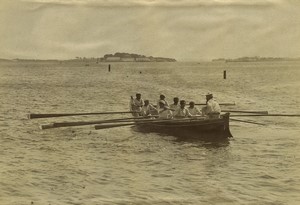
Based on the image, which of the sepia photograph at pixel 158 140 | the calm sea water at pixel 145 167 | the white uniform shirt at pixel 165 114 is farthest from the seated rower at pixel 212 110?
the white uniform shirt at pixel 165 114

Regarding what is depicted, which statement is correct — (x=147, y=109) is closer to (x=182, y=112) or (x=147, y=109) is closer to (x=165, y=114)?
(x=165, y=114)

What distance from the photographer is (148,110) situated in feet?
36.9

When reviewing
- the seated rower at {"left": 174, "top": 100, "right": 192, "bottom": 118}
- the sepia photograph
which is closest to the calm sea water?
Result: the sepia photograph

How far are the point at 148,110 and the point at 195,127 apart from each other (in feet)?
5.95

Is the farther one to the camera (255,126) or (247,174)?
(255,126)

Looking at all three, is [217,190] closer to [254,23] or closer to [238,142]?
[254,23]

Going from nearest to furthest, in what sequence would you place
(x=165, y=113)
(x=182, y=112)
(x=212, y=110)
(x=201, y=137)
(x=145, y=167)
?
(x=145, y=167) < (x=212, y=110) < (x=201, y=137) < (x=182, y=112) < (x=165, y=113)

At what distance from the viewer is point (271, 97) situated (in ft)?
72.8

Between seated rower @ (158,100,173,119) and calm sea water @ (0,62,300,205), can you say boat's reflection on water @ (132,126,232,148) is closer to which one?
calm sea water @ (0,62,300,205)

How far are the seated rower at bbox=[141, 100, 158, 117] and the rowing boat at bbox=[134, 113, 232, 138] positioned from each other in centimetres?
98

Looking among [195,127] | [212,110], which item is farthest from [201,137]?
[212,110]

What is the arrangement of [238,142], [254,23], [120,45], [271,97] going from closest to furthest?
[254,23], [120,45], [238,142], [271,97]

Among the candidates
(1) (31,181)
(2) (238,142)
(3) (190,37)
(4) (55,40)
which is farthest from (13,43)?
(2) (238,142)

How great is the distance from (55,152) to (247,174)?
3.75 metres
